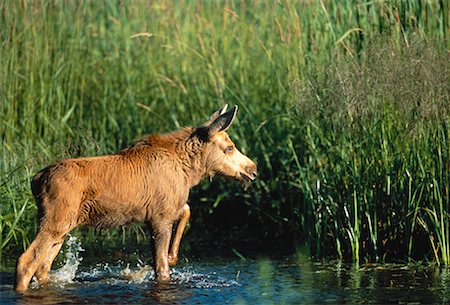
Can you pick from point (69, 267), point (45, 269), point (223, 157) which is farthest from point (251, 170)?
point (45, 269)

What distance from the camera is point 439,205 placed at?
10023 mm

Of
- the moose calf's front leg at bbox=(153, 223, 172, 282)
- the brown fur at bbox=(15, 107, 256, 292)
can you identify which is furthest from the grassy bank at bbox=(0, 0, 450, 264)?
the moose calf's front leg at bbox=(153, 223, 172, 282)

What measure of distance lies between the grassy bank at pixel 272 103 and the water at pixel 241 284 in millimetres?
444

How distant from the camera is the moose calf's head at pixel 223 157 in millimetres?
10082

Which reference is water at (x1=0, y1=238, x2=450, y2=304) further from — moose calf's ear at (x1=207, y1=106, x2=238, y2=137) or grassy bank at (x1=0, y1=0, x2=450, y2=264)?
moose calf's ear at (x1=207, y1=106, x2=238, y2=137)

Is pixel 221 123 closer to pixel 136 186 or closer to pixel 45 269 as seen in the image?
pixel 136 186

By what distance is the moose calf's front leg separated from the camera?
31.6ft

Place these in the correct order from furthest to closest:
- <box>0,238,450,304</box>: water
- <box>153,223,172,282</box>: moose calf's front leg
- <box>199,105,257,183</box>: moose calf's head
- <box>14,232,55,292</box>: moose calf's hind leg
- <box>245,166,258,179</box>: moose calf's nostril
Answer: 1. <box>245,166,258,179</box>: moose calf's nostril
2. <box>199,105,257,183</box>: moose calf's head
3. <box>153,223,172,282</box>: moose calf's front leg
4. <box>14,232,55,292</box>: moose calf's hind leg
5. <box>0,238,450,304</box>: water

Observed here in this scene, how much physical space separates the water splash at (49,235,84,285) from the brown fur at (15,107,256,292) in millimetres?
203

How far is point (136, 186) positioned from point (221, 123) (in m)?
0.97

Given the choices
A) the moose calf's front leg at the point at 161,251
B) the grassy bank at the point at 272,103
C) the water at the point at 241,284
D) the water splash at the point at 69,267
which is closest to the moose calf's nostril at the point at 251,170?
the grassy bank at the point at 272,103

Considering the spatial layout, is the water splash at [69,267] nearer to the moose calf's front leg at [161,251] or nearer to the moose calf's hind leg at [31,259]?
the moose calf's hind leg at [31,259]

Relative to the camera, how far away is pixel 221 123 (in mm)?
9828

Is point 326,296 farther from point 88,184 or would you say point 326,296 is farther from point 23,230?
point 23,230
